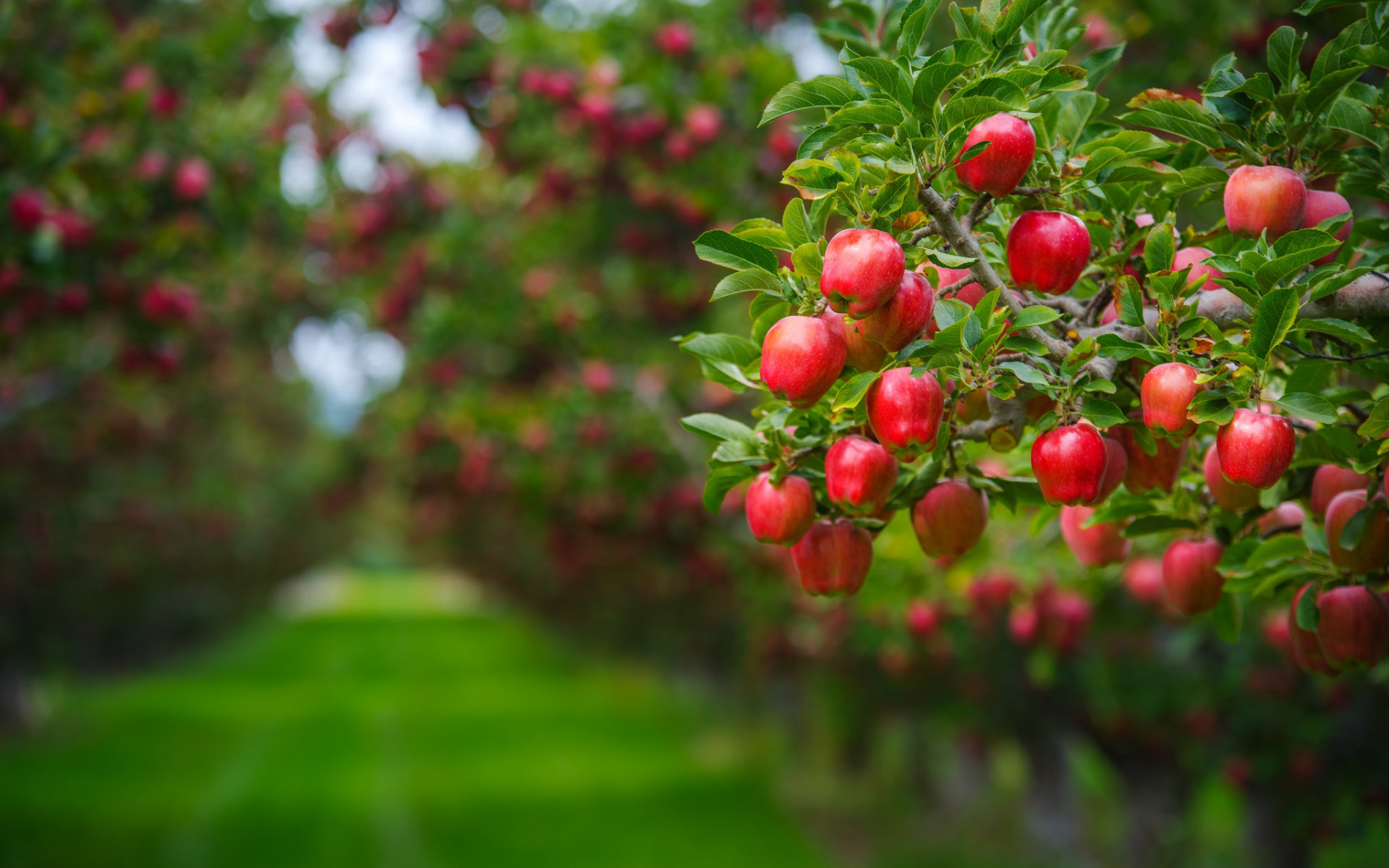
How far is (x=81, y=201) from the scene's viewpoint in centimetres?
427

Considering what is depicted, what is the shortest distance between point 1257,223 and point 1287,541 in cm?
52

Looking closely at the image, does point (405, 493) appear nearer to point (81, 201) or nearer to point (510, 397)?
point (510, 397)

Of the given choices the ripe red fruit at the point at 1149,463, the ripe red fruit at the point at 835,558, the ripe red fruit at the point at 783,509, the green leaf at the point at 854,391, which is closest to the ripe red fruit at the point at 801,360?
the green leaf at the point at 854,391

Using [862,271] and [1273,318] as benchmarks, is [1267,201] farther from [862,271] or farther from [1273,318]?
[862,271]

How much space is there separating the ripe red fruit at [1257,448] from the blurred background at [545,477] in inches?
31.7

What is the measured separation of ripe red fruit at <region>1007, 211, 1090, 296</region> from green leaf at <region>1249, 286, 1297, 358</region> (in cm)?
23


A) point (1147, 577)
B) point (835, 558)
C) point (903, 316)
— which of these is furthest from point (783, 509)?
point (1147, 577)

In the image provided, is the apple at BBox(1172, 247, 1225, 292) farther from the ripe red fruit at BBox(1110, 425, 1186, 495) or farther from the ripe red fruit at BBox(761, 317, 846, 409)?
the ripe red fruit at BBox(761, 317, 846, 409)

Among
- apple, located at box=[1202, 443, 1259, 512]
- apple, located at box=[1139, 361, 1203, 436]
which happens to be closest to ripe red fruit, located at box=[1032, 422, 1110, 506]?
apple, located at box=[1139, 361, 1203, 436]

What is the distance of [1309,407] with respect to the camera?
1493 mm

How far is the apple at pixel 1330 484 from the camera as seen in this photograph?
177 cm

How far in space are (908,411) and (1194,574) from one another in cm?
79

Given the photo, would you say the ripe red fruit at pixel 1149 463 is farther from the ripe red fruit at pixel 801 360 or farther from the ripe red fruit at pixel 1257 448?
the ripe red fruit at pixel 801 360

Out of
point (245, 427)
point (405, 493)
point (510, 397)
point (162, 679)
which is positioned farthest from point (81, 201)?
point (162, 679)
